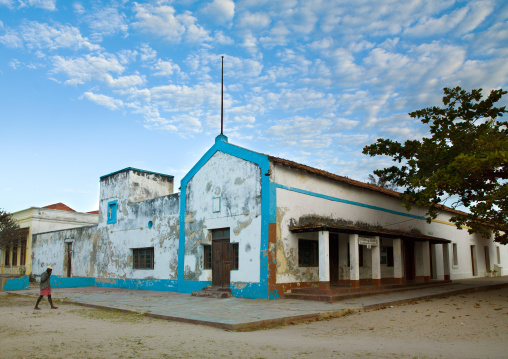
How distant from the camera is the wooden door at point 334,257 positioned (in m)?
17.1

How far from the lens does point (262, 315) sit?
9.88m

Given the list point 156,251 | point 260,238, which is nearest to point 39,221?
point 156,251

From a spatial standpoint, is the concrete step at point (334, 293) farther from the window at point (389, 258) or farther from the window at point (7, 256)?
the window at point (7, 256)

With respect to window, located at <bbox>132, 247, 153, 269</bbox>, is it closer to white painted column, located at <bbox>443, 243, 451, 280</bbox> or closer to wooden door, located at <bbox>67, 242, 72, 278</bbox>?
wooden door, located at <bbox>67, 242, 72, 278</bbox>

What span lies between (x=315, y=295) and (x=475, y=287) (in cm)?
975

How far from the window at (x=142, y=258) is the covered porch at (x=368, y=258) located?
8.32 m

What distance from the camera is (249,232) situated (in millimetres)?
14703

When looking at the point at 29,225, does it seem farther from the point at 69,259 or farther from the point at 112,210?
the point at 112,210

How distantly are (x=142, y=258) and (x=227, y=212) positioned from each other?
6924 millimetres

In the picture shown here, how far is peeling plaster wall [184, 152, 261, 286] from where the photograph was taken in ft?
47.9

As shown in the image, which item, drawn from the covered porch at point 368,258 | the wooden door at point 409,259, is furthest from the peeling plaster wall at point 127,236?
the wooden door at point 409,259

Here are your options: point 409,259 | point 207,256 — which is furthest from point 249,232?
point 409,259

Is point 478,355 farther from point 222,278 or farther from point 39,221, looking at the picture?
point 39,221

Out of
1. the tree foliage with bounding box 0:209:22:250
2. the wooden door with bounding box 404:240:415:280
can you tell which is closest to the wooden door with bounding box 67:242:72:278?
the tree foliage with bounding box 0:209:22:250
